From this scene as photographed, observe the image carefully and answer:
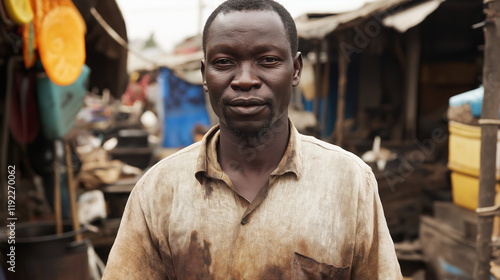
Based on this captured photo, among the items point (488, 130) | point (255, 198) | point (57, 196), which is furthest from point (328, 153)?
point (57, 196)

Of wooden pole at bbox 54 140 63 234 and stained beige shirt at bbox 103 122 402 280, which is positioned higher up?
stained beige shirt at bbox 103 122 402 280

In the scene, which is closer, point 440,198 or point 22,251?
point 22,251

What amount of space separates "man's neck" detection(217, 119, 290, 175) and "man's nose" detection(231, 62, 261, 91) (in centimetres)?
19

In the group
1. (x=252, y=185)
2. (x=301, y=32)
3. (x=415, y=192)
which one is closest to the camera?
(x=252, y=185)

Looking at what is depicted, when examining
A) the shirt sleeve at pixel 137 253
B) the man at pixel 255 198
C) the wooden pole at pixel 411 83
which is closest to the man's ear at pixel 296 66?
the man at pixel 255 198

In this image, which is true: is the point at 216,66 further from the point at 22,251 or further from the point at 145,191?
the point at 22,251

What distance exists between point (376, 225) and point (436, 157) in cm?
675

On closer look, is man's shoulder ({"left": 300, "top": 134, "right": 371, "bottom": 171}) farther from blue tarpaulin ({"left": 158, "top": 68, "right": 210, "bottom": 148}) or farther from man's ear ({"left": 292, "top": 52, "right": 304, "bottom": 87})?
blue tarpaulin ({"left": 158, "top": 68, "right": 210, "bottom": 148})

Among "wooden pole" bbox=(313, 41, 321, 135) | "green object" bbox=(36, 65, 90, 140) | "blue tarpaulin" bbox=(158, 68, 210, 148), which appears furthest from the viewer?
"blue tarpaulin" bbox=(158, 68, 210, 148)

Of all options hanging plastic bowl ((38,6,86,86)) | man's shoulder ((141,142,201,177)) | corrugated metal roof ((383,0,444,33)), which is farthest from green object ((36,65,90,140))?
corrugated metal roof ((383,0,444,33))

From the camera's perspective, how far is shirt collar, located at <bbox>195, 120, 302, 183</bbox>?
1.54 metres

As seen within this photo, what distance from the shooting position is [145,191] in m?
1.62

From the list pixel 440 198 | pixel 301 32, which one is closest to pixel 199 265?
pixel 440 198

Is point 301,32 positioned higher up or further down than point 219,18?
higher up
